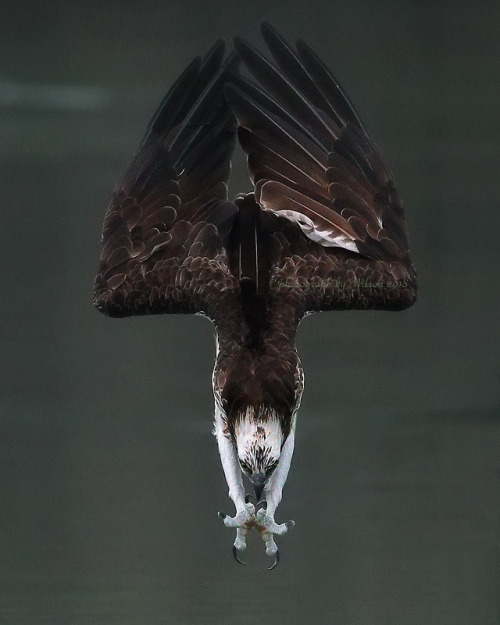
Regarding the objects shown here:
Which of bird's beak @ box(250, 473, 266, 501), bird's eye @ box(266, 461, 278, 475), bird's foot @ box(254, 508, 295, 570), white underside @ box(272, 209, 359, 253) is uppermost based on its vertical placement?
white underside @ box(272, 209, 359, 253)

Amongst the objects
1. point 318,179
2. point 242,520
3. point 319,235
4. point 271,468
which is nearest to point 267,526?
point 242,520

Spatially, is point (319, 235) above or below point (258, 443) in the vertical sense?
above

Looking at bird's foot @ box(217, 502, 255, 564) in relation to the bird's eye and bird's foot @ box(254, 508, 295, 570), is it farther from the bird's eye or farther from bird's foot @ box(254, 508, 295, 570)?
the bird's eye

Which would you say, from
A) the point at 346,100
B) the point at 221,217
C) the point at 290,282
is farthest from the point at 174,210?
the point at 346,100

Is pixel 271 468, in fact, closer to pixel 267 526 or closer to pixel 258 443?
pixel 258 443

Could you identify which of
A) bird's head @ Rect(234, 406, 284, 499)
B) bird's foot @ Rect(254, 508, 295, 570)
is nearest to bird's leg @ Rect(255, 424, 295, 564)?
bird's foot @ Rect(254, 508, 295, 570)

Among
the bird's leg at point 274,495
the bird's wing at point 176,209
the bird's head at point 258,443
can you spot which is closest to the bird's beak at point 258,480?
the bird's head at point 258,443
